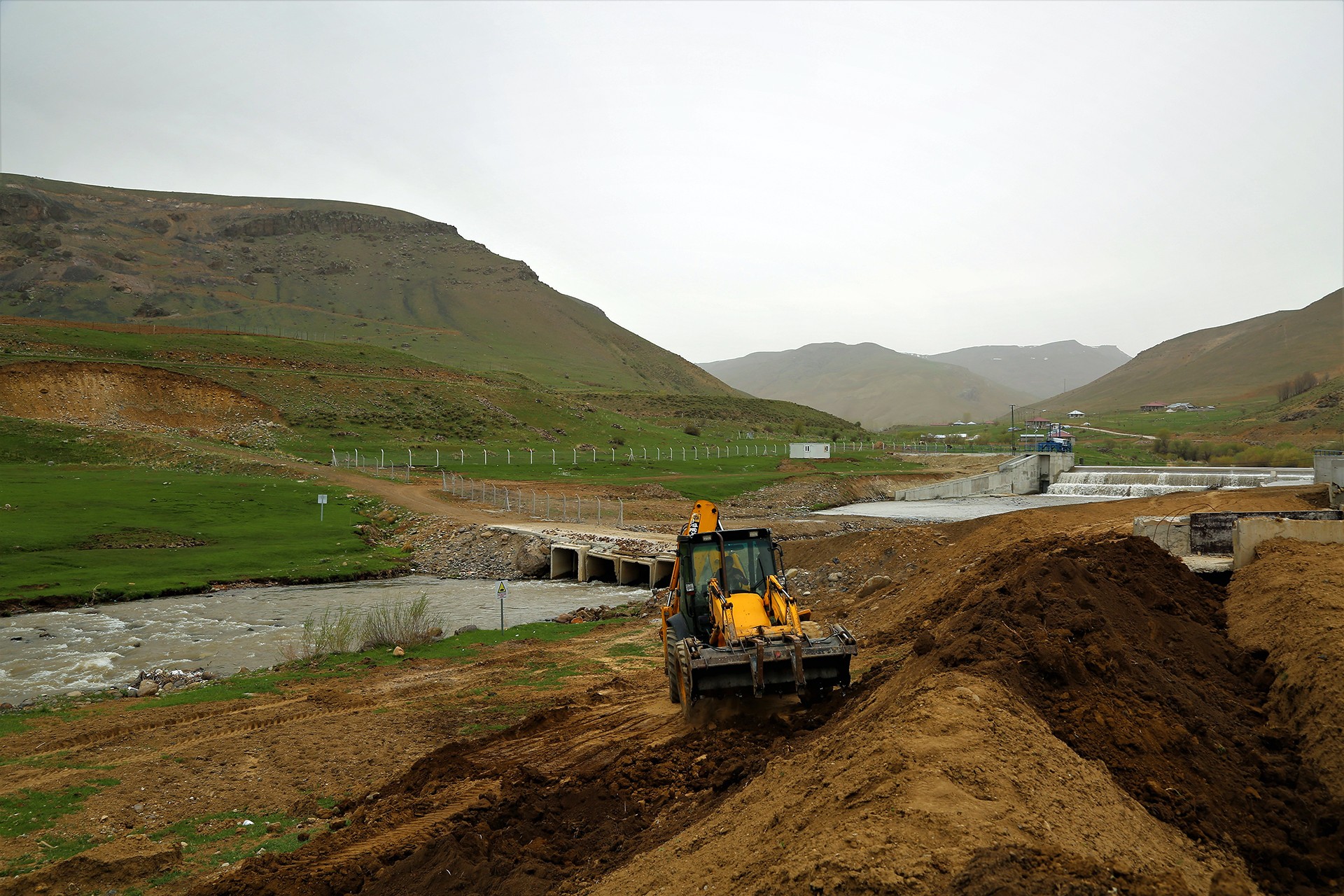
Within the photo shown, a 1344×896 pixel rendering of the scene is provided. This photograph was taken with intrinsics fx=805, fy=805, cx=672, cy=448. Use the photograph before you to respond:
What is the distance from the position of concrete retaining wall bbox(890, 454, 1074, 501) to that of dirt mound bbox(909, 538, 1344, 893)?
48.7m

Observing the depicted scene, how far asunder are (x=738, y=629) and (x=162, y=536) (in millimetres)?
31936

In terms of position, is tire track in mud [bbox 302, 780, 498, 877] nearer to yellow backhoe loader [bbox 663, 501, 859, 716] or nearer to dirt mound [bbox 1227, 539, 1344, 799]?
yellow backhoe loader [bbox 663, 501, 859, 716]

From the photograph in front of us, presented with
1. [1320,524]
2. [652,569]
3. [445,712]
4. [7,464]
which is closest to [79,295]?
[7,464]

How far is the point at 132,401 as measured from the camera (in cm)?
6744

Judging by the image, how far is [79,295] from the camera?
485ft

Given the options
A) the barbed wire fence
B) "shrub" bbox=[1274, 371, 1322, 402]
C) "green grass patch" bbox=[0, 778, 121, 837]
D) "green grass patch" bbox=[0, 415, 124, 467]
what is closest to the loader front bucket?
"green grass patch" bbox=[0, 778, 121, 837]

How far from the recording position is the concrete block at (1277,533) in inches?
604

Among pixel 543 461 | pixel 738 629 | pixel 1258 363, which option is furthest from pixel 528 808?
pixel 1258 363

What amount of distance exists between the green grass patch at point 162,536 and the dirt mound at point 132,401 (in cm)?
1969

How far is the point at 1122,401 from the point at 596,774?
206 meters

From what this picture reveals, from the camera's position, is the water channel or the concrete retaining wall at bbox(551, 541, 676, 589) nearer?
the water channel

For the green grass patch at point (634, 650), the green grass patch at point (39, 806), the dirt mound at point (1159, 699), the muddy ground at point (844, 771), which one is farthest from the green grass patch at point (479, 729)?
the dirt mound at point (1159, 699)

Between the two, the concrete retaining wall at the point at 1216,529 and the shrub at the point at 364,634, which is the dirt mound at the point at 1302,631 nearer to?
the concrete retaining wall at the point at 1216,529

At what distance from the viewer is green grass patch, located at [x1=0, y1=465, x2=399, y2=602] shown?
91.3ft
